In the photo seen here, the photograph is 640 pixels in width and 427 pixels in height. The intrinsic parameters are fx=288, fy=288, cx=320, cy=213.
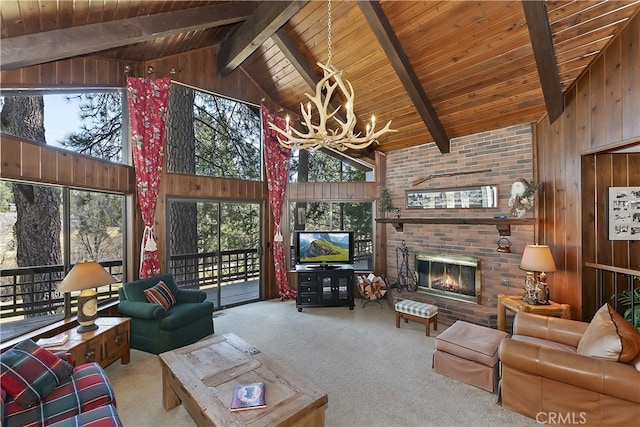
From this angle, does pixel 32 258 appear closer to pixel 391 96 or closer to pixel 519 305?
pixel 391 96

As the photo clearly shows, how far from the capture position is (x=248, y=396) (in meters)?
1.96

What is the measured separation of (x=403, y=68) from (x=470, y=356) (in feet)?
11.4

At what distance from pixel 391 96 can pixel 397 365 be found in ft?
12.8

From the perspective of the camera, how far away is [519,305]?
359 centimetres

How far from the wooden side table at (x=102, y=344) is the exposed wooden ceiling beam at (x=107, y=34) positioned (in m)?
2.53

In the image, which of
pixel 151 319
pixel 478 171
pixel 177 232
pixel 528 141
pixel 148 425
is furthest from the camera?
pixel 177 232

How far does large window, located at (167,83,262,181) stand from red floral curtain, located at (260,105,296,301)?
0.28m

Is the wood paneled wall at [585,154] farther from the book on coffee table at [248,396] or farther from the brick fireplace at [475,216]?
the book on coffee table at [248,396]

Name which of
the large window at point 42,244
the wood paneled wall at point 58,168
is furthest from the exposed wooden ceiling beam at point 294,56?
the large window at point 42,244

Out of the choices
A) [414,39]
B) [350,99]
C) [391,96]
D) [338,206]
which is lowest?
[338,206]

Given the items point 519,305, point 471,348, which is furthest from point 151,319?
point 519,305

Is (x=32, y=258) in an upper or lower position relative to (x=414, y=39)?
lower

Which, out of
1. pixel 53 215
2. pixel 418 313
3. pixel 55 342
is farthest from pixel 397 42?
pixel 55 342

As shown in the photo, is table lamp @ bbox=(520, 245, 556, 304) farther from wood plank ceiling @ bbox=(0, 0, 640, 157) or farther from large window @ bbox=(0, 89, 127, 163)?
large window @ bbox=(0, 89, 127, 163)
